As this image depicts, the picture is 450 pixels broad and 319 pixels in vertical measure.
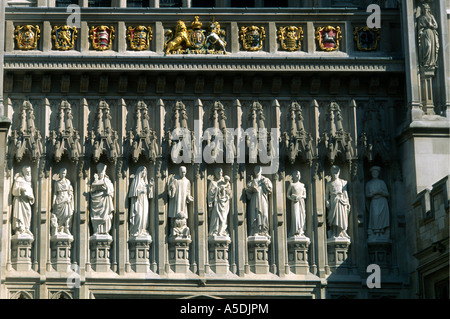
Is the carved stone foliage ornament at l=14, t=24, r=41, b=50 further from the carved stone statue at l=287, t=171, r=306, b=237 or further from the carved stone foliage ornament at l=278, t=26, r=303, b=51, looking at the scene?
the carved stone statue at l=287, t=171, r=306, b=237

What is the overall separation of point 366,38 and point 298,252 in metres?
5.59

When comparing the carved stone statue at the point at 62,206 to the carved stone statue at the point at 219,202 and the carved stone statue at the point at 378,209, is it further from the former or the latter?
the carved stone statue at the point at 378,209

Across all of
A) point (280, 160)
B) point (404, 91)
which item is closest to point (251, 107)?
point (280, 160)

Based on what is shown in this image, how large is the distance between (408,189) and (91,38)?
27.5ft

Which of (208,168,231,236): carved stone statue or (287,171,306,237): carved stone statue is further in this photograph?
(287,171,306,237): carved stone statue

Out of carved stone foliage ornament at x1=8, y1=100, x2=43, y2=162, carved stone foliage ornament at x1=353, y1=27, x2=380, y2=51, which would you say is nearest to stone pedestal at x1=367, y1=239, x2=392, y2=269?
carved stone foliage ornament at x1=353, y1=27, x2=380, y2=51

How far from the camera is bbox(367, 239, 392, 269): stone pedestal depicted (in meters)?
35.6

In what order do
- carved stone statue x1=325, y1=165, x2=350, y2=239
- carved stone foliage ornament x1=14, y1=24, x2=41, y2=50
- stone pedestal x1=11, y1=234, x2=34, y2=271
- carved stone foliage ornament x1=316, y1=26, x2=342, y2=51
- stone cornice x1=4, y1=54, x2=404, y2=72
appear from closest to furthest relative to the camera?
stone pedestal x1=11, y1=234, x2=34, y2=271, carved stone statue x1=325, y1=165, x2=350, y2=239, stone cornice x1=4, y1=54, x2=404, y2=72, carved stone foliage ornament x1=14, y1=24, x2=41, y2=50, carved stone foliage ornament x1=316, y1=26, x2=342, y2=51

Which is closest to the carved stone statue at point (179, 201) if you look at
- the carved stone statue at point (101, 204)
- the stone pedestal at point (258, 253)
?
the carved stone statue at point (101, 204)

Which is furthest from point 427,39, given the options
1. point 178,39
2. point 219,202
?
point 219,202

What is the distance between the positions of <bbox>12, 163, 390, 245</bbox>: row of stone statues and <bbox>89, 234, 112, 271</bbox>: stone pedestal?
191 mm

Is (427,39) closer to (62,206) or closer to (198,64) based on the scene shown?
(198,64)

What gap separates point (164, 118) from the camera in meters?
36.2

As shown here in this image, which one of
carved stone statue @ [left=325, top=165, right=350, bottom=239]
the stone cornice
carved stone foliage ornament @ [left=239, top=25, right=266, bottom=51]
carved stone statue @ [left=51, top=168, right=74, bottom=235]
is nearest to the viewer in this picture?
carved stone statue @ [left=51, top=168, right=74, bottom=235]
